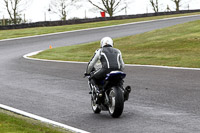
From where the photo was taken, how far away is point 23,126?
24.0 feet

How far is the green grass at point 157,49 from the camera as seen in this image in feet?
64.4

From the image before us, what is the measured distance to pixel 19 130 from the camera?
22.3ft

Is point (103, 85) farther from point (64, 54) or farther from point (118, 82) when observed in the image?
point (64, 54)

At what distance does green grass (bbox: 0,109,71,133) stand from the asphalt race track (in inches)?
23.0

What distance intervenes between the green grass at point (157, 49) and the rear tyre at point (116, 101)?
9172 mm

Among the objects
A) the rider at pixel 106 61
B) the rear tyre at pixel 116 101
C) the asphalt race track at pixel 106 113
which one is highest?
the rider at pixel 106 61

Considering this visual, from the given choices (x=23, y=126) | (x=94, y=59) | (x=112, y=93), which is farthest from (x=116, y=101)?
(x=23, y=126)

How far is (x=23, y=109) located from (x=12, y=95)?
7.20 ft

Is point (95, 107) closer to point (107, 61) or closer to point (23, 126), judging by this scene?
point (107, 61)

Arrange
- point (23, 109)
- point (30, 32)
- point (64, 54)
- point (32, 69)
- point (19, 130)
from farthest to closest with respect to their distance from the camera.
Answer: point (30, 32), point (64, 54), point (32, 69), point (23, 109), point (19, 130)

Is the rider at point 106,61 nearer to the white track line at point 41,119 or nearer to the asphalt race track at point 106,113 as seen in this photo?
the asphalt race track at point 106,113

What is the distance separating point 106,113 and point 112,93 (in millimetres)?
1065

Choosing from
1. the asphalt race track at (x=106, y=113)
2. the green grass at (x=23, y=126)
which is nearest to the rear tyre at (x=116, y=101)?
the asphalt race track at (x=106, y=113)

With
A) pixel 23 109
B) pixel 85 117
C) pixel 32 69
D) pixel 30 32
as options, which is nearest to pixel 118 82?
pixel 85 117
